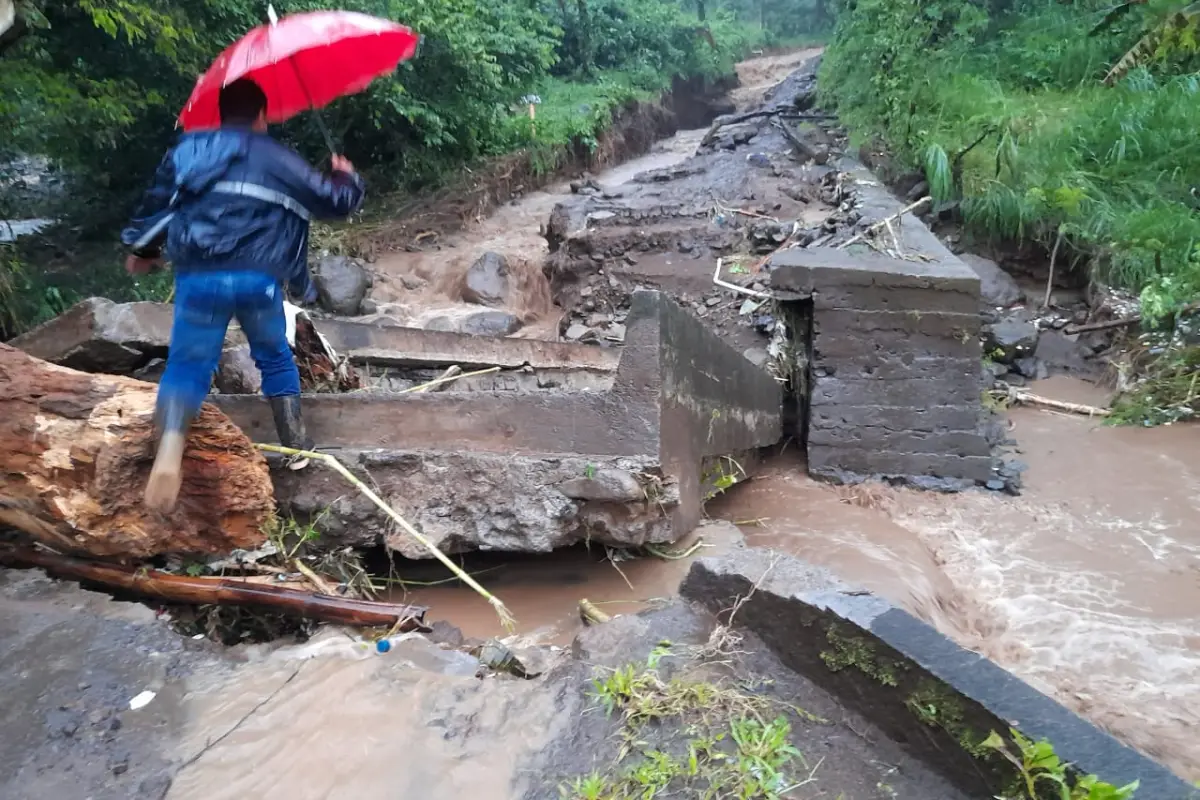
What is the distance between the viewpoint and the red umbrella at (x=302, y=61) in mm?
2840

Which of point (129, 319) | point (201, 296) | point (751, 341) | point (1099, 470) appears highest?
point (201, 296)

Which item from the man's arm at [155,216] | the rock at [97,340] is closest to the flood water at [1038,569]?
the man's arm at [155,216]

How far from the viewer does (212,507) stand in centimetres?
313

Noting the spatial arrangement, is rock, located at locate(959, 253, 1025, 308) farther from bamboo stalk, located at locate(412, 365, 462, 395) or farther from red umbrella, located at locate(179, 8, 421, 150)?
red umbrella, located at locate(179, 8, 421, 150)

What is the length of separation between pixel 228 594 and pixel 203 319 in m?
1.04

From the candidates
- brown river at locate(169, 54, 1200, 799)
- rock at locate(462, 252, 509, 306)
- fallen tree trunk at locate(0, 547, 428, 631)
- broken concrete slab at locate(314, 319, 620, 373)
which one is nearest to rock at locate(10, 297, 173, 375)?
broken concrete slab at locate(314, 319, 620, 373)

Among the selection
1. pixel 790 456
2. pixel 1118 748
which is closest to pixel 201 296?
→ pixel 1118 748

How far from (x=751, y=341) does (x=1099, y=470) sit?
2672 mm

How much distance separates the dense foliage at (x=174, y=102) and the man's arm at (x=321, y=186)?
3454 millimetres

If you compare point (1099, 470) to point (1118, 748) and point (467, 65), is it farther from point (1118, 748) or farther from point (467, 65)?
point (467, 65)

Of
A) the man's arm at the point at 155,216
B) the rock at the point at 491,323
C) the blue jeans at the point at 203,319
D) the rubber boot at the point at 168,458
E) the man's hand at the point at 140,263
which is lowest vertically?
the rock at the point at 491,323

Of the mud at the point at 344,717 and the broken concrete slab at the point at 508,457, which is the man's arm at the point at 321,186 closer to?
the broken concrete slab at the point at 508,457

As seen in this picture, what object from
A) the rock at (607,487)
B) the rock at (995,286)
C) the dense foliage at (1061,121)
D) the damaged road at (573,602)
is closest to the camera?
the damaged road at (573,602)

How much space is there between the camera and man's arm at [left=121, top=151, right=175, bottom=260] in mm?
2957
